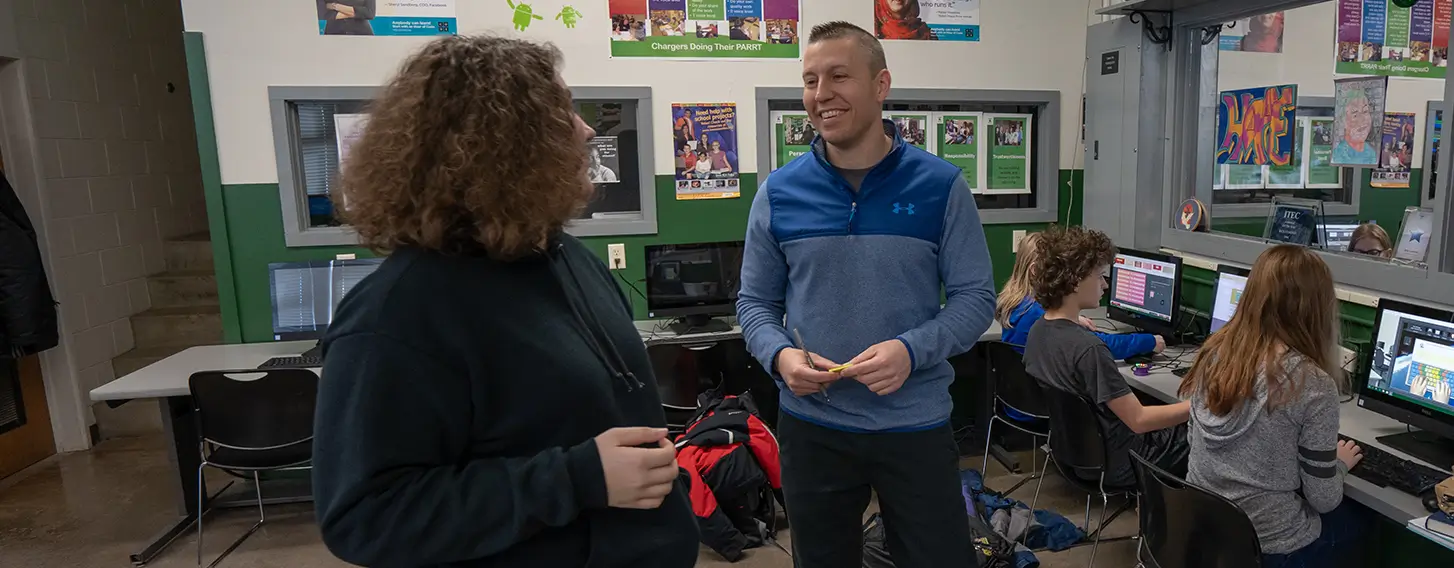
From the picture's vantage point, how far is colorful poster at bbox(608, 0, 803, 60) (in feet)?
11.8

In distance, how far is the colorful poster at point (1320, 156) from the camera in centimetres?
312

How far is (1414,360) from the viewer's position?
7.00 ft

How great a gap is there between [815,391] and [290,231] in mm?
2775

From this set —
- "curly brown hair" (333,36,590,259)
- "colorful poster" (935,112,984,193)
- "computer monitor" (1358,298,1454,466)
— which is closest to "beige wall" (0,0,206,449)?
"curly brown hair" (333,36,590,259)

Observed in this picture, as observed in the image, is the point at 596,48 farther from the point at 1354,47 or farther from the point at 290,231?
the point at 1354,47

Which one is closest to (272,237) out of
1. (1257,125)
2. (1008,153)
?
(1008,153)

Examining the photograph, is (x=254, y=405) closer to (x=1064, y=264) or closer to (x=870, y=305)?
(x=870, y=305)

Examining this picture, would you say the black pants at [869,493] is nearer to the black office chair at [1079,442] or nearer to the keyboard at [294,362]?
the black office chair at [1079,442]

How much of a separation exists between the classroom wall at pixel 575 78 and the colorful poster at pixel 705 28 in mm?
49

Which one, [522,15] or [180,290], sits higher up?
[522,15]

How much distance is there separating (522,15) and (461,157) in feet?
9.64

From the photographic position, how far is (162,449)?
427cm

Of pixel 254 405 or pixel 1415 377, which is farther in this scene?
pixel 254 405

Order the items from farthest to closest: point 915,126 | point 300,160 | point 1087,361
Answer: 1. point 915,126
2. point 300,160
3. point 1087,361
